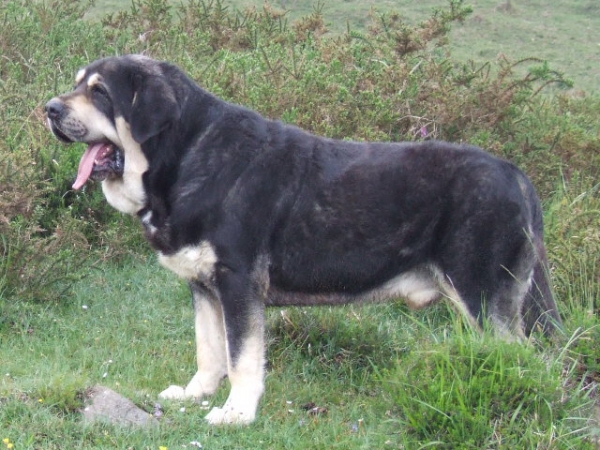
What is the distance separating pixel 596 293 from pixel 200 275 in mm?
2593

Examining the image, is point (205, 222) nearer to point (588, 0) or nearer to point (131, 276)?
point (131, 276)

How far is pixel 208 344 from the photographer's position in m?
5.72

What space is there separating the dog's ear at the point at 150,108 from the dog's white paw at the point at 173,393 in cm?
151

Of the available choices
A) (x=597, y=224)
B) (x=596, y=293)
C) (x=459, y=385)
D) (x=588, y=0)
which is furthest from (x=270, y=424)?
(x=588, y=0)

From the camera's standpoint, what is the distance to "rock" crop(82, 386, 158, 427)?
4840 millimetres

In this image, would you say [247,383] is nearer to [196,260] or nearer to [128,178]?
[196,260]

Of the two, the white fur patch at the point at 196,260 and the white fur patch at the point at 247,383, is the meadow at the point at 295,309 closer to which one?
the white fur patch at the point at 247,383

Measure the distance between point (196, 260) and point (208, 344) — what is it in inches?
27.4

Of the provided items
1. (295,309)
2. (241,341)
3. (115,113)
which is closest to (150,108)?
(115,113)

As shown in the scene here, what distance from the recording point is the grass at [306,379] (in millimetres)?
4613

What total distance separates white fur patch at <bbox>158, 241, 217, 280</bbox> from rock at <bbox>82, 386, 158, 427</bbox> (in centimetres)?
81

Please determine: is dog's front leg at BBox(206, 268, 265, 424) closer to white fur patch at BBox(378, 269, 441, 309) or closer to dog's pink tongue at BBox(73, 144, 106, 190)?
white fur patch at BBox(378, 269, 441, 309)

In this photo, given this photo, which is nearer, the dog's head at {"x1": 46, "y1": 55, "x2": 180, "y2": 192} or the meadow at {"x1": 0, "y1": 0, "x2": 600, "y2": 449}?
the meadow at {"x1": 0, "y1": 0, "x2": 600, "y2": 449}

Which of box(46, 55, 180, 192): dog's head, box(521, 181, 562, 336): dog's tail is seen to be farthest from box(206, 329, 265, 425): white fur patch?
box(521, 181, 562, 336): dog's tail
